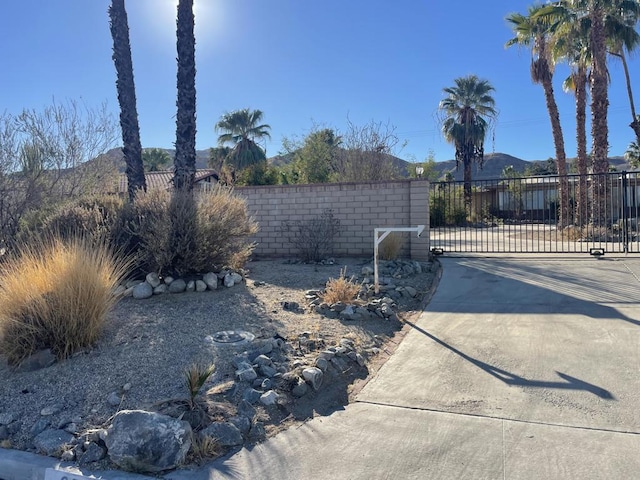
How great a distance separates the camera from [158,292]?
26.6ft

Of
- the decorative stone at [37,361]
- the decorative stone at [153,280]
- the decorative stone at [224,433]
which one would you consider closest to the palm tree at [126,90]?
the decorative stone at [153,280]

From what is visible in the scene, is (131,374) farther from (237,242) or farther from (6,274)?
(237,242)

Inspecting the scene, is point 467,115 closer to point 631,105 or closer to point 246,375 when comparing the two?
point 631,105

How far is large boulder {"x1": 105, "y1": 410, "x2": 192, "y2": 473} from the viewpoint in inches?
141

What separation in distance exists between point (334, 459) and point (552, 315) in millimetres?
4841

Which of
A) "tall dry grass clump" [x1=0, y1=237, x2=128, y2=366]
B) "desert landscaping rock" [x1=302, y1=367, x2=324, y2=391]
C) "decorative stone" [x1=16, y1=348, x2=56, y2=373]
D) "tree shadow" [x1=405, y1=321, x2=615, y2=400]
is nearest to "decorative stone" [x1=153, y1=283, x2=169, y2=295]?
"tall dry grass clump" [x1=0, y1=237, x2=128, y2=366]

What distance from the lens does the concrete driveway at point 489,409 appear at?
3.47 metres

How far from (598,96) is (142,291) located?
19.3m

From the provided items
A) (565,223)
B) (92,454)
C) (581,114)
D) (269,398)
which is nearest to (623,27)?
(581,114)

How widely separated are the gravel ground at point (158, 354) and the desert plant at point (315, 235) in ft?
10.6

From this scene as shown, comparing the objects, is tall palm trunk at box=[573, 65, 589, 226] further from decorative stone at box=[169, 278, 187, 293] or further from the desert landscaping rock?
the desert landscaping rock

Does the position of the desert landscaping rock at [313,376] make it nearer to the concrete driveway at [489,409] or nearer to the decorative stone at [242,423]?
the concrete driveway at [489,409]

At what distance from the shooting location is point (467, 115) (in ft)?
124

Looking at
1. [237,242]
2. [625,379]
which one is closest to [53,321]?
[237,242]
